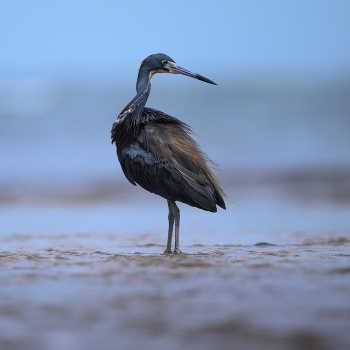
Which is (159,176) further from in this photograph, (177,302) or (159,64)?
(177,302)

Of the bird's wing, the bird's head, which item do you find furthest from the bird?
the bird's head

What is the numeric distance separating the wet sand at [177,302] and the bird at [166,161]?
1.07 metres

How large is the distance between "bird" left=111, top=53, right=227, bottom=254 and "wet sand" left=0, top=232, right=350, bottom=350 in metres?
Result: 1.07

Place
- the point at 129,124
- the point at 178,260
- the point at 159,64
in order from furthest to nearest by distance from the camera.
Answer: the point at 159,64, the point at 129,124, the point at 178,260

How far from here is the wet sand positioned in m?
2.13

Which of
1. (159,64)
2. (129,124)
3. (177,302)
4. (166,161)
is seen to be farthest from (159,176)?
(177,302)

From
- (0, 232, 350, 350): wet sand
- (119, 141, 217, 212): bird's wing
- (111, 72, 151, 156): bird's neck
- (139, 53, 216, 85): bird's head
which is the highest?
(139, 53, 216, 85): bird's head

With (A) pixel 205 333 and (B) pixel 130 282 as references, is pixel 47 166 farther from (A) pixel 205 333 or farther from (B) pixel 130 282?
(A) pixel 205 333

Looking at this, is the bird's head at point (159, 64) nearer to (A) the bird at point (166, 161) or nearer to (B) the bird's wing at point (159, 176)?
(A) the bird at point (166, 161)

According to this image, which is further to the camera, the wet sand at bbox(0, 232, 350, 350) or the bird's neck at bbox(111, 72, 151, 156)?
the bird's neck at bbox(111, 72, 151, 156)

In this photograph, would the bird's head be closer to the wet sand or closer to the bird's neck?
the bird's neck

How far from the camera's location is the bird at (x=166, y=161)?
531 cm

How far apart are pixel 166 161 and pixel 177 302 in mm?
2717

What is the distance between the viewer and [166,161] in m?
5.30
